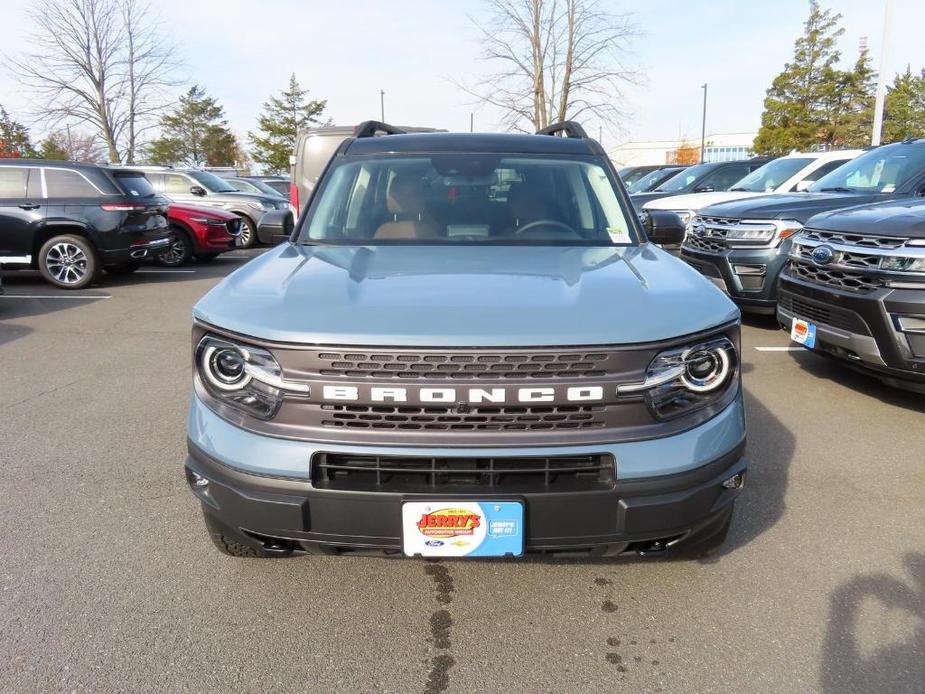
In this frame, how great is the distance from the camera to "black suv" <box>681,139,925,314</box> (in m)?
6.84

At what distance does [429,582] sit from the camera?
2727mm

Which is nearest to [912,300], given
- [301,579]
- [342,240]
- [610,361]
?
[610,361]

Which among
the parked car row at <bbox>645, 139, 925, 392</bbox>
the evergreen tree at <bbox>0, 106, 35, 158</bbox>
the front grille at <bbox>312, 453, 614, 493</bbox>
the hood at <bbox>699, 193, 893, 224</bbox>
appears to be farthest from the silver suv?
the evergreen tree at <bbox>0, 106, 35, 158</bbox>

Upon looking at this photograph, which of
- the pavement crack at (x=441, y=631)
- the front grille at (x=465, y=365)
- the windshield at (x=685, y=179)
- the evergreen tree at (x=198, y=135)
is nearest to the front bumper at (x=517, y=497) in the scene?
the front grille at (x=465, y=365)

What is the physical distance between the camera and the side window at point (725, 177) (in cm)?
1274

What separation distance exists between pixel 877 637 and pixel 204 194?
14.8 m

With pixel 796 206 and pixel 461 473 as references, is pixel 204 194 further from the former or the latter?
pixel 461 473

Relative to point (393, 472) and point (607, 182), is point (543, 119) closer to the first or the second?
point (607, 182)

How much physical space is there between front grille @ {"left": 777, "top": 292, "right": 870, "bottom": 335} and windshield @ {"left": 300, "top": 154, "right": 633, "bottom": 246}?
207 cm

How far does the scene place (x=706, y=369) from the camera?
2330 mm

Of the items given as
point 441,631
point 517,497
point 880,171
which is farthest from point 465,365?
point 880,171

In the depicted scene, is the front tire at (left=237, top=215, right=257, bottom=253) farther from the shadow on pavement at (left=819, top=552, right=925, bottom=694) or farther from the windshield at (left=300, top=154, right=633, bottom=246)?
the shadow on pavement at (left=819, top=552, right=925, bottom=694)

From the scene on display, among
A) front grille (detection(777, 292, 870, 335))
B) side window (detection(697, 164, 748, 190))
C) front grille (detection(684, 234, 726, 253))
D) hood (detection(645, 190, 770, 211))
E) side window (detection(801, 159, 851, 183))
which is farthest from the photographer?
side window (detection(697, 164, 748, 190))

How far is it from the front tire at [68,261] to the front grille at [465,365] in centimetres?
963
